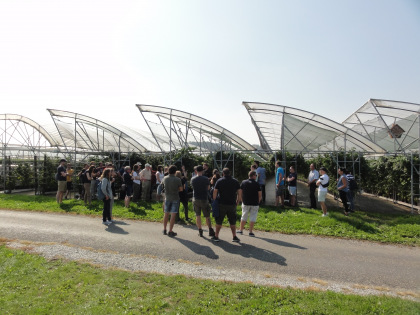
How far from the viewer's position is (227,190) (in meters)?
7.12

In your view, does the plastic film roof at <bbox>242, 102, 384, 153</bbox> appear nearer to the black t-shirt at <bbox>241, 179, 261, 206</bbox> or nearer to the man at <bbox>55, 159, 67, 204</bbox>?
the black t-shirt at <bbox>241, 179, 261, 206</bbox>

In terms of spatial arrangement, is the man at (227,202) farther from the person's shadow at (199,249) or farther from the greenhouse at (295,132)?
the greenhouse at (295,132)

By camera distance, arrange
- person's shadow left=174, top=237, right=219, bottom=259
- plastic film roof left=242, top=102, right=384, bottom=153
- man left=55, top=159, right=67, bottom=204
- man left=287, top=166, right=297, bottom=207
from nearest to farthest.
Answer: person's shadow left=174, top=237, right=219, bottom=259 → man left=287, top=166, right=297, bottom=207 → man left=55, top=159, right=67, bottom=204 → plastic film roof left=242, top=102, right=384, bottom=153

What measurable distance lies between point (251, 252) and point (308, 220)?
3.53 meters

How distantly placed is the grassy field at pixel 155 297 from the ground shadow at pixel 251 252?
1.54 metres

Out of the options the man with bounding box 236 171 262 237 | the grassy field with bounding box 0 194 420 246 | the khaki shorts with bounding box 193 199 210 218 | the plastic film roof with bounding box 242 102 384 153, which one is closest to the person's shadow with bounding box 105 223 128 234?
the grassy field with bounding box 0 194 420 246

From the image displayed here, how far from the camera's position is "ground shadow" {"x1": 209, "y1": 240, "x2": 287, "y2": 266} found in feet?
19.3

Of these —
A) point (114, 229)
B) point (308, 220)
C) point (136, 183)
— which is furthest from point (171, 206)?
point (136, 183)

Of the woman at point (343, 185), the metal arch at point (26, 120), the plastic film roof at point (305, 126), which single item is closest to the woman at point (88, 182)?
the plastic film roof at point (305, 126)

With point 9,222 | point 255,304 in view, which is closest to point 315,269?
point 255,304

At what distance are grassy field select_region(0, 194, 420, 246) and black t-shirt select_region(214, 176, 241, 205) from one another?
6.76 ft

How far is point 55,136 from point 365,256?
900 inches

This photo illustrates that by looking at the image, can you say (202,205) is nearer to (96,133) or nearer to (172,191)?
(172,191)

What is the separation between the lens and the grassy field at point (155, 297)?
3.78m
